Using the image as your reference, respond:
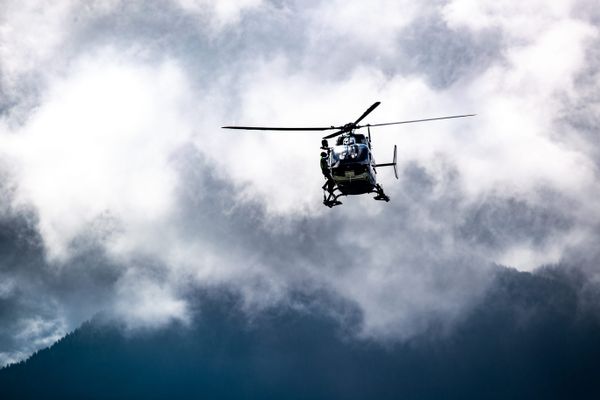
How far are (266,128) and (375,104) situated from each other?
780 cm

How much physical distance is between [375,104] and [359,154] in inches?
239

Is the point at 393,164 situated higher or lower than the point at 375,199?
higher

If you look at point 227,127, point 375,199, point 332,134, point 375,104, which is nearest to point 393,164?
point 375,199

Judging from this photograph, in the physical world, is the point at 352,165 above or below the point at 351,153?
below

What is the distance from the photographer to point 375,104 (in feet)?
110

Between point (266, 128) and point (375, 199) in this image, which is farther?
point (375, 199)

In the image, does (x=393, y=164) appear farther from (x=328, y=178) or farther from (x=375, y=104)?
(x=375, y=104)

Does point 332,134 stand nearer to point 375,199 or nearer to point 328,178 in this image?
point 328,178

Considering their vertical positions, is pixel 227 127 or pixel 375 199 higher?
pixel 227 127

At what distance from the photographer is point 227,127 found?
117ft

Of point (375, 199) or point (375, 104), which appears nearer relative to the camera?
point (375, 104)

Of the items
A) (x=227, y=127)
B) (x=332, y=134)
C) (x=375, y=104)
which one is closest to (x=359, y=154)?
(x=332, y=134)

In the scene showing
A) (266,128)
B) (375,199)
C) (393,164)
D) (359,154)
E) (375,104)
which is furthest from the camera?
(393,164)

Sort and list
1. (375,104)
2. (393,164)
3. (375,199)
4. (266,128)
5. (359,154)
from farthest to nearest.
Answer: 1. (393,164)
2. (375,199)
3. (359,154)
4. (266,128)
5. (375,104)
